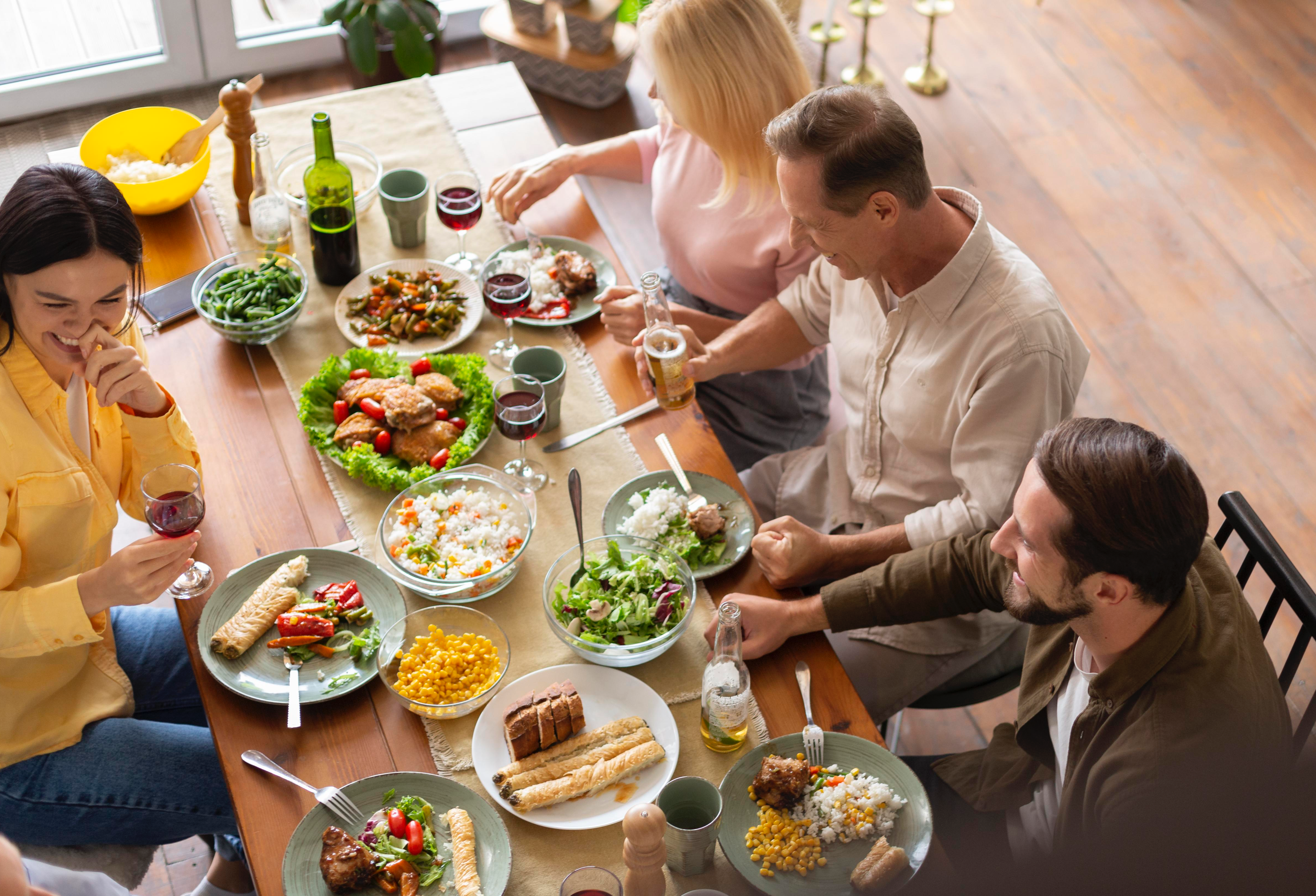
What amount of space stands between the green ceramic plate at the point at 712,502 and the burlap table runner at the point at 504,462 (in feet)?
0.12

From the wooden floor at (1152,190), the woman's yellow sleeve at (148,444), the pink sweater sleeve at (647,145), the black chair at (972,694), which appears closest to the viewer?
the woman's yellow sleeve at (148,444)

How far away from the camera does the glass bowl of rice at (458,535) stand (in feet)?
5.90

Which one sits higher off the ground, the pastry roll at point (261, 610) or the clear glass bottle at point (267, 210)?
the clear glass bottle at point (267, 210)

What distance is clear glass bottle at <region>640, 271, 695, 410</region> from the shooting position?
2092mm

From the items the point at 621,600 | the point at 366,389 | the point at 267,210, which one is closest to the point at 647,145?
the point at 267,210

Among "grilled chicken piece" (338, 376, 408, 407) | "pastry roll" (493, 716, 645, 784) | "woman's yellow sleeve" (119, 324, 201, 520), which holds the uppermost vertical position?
"woman's yellow sleeve" (119, 324, 201, 520)

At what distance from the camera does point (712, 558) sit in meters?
1.89

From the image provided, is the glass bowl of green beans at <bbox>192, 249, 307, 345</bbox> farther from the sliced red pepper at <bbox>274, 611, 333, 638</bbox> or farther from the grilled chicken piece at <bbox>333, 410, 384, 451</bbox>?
the sliced red pepper at <bbox>274, 611, 333, 638</bbox>

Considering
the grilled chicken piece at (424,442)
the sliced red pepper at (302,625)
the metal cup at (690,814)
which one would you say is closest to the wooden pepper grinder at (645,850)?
the metal cup at (690,814)

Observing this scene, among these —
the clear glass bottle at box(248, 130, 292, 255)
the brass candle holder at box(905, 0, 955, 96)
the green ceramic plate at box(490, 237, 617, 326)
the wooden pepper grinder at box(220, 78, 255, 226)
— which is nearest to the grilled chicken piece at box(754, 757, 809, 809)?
the green ceramic plate at box(490, 237, 617, 326)

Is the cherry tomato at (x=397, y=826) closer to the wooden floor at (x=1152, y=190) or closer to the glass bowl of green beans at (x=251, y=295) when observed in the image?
the glass bowl of green beans at (x=251, y=295)

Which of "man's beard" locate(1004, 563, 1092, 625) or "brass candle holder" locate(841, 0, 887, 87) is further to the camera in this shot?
"brass candle holder" locate(841, 0, 887, 87)

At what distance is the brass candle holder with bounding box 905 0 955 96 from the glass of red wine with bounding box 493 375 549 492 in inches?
131

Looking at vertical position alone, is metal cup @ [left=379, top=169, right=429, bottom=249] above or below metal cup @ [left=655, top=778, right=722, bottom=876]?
above
